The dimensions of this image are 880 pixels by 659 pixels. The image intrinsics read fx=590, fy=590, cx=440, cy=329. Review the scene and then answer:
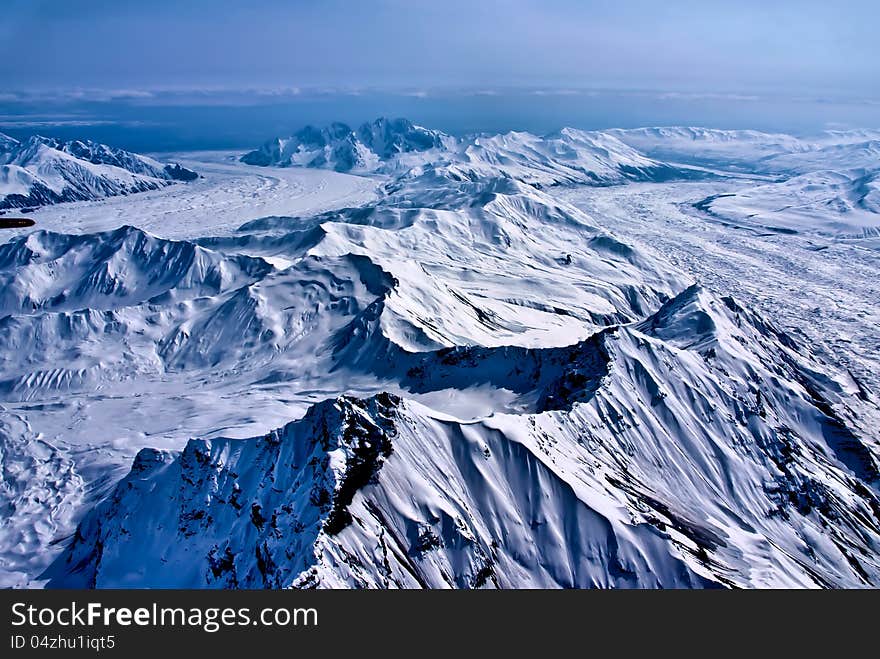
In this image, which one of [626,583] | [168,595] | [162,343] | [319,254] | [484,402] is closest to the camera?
[168,595]

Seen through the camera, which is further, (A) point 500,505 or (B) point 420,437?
(B) point 420,437

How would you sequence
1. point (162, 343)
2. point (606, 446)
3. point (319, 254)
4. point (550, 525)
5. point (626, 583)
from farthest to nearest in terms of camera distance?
1. point (319, 254)
2. point (162, 343)
3. point (606, 446)
4. point (550, 525)
5. point (626, 583)

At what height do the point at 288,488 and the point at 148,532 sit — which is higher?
the point at 288,488

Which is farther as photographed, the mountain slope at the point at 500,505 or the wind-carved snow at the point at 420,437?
the wind-carved snow at the point at 420,437

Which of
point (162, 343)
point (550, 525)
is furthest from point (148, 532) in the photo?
point (162, 343)

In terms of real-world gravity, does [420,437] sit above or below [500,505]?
above

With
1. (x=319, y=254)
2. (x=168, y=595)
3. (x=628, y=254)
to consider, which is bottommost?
(x=628, y=254)

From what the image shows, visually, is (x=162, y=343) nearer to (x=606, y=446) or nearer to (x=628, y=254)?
(x=606, y=446)

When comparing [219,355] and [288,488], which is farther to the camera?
[219,355]

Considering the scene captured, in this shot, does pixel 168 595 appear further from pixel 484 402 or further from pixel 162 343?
pixel 162 343

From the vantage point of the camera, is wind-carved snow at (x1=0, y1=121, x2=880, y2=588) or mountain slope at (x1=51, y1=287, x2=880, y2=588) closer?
mountain slope at (x1=51, y1=287, x2=880, y2=588)
